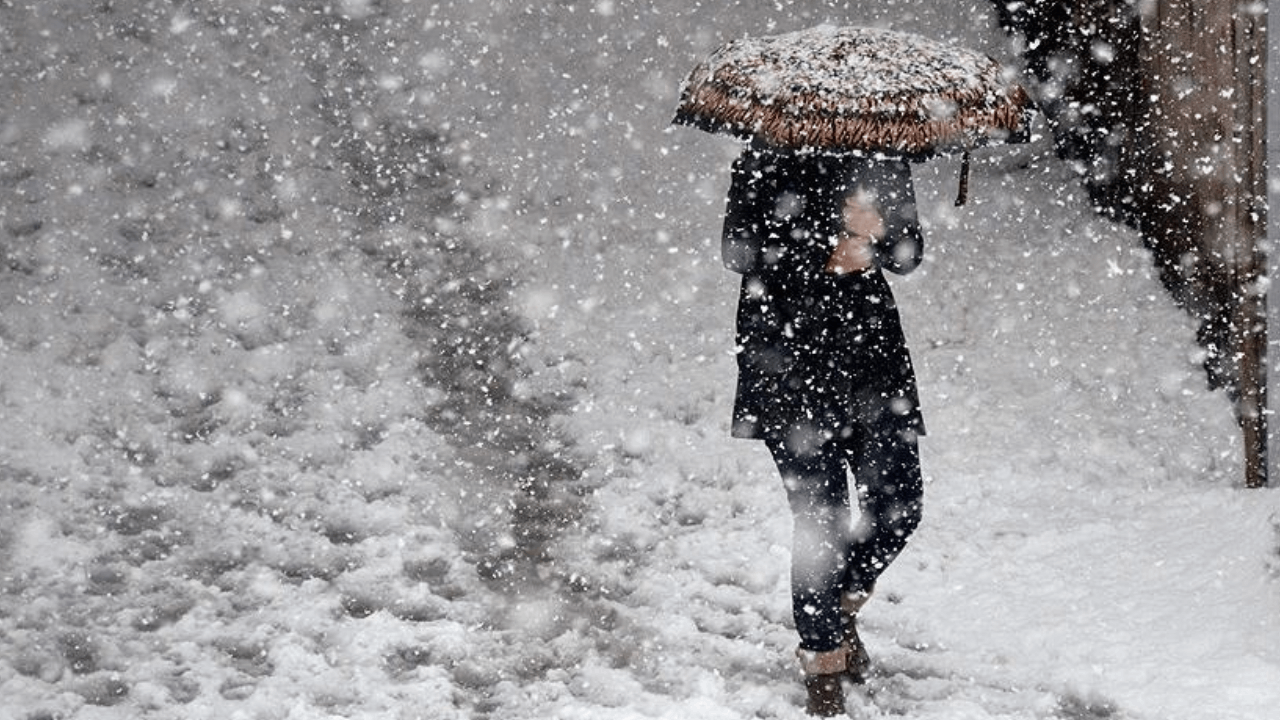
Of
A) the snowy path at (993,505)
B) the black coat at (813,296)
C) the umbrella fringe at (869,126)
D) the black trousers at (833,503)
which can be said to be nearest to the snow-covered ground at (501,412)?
the snowy path at (993,505)

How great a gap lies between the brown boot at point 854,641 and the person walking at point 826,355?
0.15 m

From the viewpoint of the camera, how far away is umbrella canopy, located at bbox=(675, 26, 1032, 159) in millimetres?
3883

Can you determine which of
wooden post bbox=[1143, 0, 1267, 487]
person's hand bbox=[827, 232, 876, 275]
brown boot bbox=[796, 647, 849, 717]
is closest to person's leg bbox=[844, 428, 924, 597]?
brown boot bbox=[796, 647, 849, 717]

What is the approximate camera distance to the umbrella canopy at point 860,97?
3883 mm

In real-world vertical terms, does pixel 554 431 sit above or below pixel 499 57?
below

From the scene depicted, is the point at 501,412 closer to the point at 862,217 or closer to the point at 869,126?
the point at 862,217

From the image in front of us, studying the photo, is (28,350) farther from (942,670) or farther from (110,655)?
(942,670)

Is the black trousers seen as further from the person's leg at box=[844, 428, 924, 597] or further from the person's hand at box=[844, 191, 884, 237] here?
the person's hand at box=[844, 191, 884, 237]

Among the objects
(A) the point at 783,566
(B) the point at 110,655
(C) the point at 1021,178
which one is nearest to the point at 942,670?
(A) the point at 783,566

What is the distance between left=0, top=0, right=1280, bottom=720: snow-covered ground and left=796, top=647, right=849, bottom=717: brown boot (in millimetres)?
136

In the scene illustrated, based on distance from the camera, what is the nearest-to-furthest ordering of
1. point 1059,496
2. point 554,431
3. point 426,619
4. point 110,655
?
point 110,655 → point 426,619 → point 1059,496 → point 554,431

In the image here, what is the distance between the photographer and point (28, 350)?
7188mm

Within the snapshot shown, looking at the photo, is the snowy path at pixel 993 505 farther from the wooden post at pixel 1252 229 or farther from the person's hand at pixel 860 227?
the person's hand at pixel 860 227

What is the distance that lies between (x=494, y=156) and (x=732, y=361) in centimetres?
299
